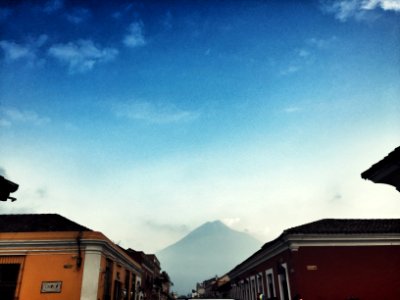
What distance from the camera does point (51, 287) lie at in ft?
44.0

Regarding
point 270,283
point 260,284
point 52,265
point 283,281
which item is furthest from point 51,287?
point 260,284

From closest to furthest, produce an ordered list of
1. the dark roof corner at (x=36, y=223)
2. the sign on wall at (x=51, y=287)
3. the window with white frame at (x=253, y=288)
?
the sign on wall at (x=51, y=287) → the dark roof corner at (x=36, y=223) → the window with white frame at (x=253, y=288)

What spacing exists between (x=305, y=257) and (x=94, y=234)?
10427mm

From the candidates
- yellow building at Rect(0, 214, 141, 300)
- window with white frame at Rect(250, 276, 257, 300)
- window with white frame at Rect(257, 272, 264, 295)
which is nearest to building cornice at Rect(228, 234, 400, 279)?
window with white frame at Rect(257, 272, 264, 295)

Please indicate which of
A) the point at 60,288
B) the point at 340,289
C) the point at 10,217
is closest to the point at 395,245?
the point at 340,289

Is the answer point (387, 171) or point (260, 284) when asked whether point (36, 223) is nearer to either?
point (260, 284)

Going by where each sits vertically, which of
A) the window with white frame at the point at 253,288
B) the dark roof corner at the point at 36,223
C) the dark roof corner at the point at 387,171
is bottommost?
the window with white frame at the point at 253,288

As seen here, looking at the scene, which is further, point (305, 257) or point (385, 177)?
point (305, 257)

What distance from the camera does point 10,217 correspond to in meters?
→ 19.2

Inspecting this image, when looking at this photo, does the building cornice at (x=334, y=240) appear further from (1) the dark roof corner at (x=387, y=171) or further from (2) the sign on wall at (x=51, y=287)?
(2) the sign on wall at (x=51, y=287)

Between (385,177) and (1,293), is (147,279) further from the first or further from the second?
(385,177)

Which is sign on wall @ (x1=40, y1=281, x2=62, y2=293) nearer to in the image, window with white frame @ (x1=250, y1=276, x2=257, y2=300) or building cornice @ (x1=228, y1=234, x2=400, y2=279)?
building cornice @ (x1=228, y1=234, x2=400, y2=279)

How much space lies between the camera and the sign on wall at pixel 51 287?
13.4 metres

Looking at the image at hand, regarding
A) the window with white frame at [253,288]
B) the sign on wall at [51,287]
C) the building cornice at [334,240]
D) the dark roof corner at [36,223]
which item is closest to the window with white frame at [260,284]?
the window with white frame at [253,288]
